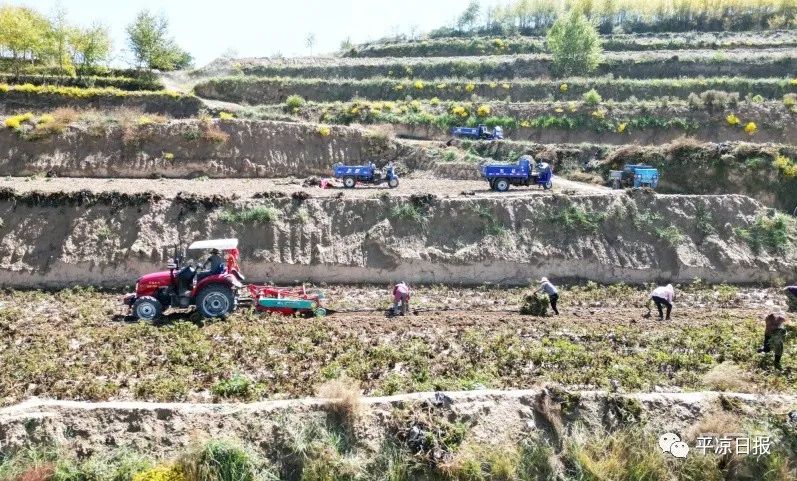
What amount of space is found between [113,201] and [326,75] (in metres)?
38.7

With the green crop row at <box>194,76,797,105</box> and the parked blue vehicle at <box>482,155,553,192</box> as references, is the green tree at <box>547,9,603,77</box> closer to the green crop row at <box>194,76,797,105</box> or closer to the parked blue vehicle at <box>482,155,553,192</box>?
the green crop row at <box>194,76,797,105</box>

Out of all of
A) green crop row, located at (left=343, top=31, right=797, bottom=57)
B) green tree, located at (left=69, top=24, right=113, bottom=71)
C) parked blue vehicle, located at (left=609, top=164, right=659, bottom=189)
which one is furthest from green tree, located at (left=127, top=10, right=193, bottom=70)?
parked blue vehicle, located at (left=609, top=164, right=659, bottom=189)

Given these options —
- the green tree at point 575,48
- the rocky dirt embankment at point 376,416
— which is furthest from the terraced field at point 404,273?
the green tree at point 575,48

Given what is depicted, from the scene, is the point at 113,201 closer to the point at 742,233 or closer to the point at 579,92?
the point at 742,233

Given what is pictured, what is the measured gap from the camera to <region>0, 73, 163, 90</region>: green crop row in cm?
4400

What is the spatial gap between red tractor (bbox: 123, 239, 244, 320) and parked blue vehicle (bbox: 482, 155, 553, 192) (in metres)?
14.2

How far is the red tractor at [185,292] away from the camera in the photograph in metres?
16.4

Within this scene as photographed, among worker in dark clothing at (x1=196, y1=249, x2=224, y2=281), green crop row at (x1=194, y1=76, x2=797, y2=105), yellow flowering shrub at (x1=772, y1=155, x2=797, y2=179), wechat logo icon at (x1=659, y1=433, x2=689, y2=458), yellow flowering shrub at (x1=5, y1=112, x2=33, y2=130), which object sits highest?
green crop row at (x1=194, y1=76, x2=797, y2=105)

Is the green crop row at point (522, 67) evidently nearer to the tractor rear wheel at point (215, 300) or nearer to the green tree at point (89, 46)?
the green tree at point (89, 46)

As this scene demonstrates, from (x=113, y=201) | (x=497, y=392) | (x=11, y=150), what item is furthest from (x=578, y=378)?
(x=11, y=150)

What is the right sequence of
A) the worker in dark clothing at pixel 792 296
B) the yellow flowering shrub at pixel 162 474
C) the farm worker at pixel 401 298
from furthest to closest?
the worker in dark clothing at pixel 792 296, the farm worker at pixel 401 298, the yellow flowering shrub at pixel 162 474

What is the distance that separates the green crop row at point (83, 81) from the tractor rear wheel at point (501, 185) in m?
30.4

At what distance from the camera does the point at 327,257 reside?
882 inches

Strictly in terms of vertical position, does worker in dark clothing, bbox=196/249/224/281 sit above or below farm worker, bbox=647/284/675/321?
above
